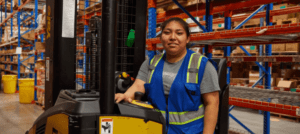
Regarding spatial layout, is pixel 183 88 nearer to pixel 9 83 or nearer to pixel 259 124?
pixel 259 124

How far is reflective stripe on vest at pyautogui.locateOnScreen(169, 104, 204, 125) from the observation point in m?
1.76

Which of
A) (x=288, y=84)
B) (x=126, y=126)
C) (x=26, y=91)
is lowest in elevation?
(x=26, y=91)

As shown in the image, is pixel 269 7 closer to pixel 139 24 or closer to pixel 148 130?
pixel 139 24

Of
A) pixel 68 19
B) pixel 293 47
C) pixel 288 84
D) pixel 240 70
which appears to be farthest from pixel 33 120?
pixel 293 47

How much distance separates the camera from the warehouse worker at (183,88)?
1.73 m

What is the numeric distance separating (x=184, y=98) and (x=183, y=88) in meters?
0.07

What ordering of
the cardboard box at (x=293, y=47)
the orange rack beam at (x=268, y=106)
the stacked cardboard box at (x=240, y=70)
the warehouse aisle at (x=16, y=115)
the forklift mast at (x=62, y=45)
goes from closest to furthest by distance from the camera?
1. the forklift mast at (x=62, y=45)
2. the orange rack beam at (x=268, y=106)
3. the warehouse aisle at (x=16, y=115)
4. the cardboard box at (x=293, y=47)
5. the stacked cardboard box at (x=240, y=70)

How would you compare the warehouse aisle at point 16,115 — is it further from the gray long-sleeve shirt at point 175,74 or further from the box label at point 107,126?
the box label at point 107,126

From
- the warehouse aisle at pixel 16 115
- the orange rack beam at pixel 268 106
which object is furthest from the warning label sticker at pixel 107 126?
the warehouse aisle at pixel 16 115

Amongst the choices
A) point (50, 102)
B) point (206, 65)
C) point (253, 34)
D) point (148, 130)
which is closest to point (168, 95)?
point (206, 65)

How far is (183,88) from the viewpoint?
68.1 inches

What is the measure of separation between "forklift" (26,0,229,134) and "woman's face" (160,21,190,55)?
33cm

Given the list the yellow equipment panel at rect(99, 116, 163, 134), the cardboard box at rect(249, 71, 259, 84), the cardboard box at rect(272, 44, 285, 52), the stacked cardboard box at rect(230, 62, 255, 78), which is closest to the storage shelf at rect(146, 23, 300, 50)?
the yellow equipment panel at rect(99, 116, 163, 134)

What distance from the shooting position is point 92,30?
73.6 inches
